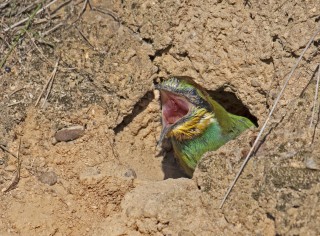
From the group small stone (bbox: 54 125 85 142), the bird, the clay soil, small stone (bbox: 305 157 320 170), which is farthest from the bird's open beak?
small stone (bbox: 305 157 320 170)

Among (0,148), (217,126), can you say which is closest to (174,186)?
(217,126)

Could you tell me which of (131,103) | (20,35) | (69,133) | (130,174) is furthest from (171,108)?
(20,35)

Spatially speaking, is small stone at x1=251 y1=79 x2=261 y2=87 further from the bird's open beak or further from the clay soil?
the bird's open beak

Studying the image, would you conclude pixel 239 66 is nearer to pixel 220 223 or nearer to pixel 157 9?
pixel 157 9

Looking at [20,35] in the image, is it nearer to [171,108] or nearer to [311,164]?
[171,108]

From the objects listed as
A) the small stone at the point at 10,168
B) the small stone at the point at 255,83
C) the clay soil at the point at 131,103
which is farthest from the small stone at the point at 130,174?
the small stone at the point at 255,83

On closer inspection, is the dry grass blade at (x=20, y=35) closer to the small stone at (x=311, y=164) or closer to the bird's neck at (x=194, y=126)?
the bird's neck at (x=194, y=126)
